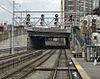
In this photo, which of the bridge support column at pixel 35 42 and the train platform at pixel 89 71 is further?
the bridge support column at pixel 35 42

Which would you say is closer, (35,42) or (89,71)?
(89,71)

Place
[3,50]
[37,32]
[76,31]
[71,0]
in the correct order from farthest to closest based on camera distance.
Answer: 1. [71,0]
2. [76,31]
3. [37,32]
4. [3,50]

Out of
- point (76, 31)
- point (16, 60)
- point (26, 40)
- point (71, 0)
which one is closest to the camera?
point (16, 60)

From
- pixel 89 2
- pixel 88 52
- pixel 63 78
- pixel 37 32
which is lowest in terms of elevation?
pixel 63 78

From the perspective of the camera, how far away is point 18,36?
45438 millimetres

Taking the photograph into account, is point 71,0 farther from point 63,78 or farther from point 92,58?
point 63,78

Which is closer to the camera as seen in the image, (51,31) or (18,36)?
(18,36)

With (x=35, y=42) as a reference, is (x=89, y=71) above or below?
below

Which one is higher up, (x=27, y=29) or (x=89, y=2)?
(x=89, y=2)

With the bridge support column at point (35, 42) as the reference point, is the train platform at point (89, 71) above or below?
below

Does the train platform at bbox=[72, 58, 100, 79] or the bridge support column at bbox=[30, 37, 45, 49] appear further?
the bridge support column at bbox=[30, 37, 45, 49]

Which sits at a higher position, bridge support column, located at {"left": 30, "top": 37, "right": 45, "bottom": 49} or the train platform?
bridge support column, located at {"left": 30, "top": 37, "right": 45, "bottom": 49}

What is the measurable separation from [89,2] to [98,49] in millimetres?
79326

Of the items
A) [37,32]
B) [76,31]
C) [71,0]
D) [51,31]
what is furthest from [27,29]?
[71,0]
